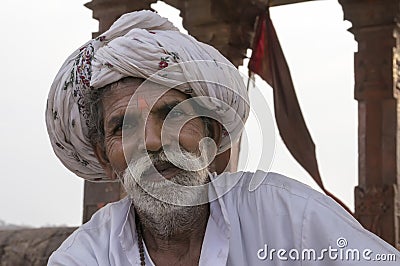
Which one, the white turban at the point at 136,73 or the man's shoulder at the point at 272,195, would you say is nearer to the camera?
the man's shoulder at the point at 272,195

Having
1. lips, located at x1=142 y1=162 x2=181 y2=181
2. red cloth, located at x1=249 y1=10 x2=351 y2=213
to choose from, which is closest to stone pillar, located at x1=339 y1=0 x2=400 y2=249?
red cloth, located at x1=249 y1=10 x2=351 y2=213

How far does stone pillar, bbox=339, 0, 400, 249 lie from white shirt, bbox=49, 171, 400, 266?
4588 mm

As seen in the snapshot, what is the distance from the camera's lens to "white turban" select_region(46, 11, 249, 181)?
1898 mm

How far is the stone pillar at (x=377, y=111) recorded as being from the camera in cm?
628

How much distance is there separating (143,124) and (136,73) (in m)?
0.15

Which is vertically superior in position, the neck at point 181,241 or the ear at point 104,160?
the ear at point 104,160

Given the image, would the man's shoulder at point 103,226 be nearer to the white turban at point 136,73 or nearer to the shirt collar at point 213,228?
the shirt collar at point 213,228

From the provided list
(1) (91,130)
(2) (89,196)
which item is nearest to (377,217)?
(2) (89,196)

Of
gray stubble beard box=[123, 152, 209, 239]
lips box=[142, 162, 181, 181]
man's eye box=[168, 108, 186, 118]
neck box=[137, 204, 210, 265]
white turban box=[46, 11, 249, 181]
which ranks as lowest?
neck box=[137, 204, 210, 265]

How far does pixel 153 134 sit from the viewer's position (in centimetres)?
177

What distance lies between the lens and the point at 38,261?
13.2 feet

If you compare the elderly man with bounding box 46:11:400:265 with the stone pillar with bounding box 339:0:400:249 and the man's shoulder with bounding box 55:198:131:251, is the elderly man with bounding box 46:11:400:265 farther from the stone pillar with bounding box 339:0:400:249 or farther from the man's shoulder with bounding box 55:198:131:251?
the stone pillar with bounding box 339:0:400:249

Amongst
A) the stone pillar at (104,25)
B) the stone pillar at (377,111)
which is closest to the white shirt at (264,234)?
the stone pillar at (104,25)

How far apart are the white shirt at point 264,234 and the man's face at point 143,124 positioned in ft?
0.41
